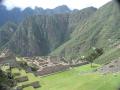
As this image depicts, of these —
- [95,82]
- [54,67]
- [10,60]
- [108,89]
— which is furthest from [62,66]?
[108,89]

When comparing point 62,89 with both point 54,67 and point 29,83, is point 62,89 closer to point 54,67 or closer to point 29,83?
point 29,83

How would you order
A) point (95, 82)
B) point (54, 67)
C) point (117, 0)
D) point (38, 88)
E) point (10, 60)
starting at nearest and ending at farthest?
1. point (117, 0)
2. point (95, 82)
3. point (38, 88)
4. point (10, 60)
5. point (54, 67)

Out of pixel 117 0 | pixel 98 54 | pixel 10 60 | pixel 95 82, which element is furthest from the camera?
pixel 98 54

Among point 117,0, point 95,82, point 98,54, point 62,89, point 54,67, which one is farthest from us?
point 98,54

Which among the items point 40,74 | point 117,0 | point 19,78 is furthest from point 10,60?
point 117,0

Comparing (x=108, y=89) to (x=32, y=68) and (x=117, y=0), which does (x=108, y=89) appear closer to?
(x=117, y=0)

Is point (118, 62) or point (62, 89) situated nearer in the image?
point (62, 89)

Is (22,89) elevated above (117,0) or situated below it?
below

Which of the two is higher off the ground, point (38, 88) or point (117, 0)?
point (117, 0)

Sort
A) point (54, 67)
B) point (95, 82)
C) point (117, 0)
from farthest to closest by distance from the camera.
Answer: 1. point (54, 67)
2. point (95, 82)
3. point (117, 0)
